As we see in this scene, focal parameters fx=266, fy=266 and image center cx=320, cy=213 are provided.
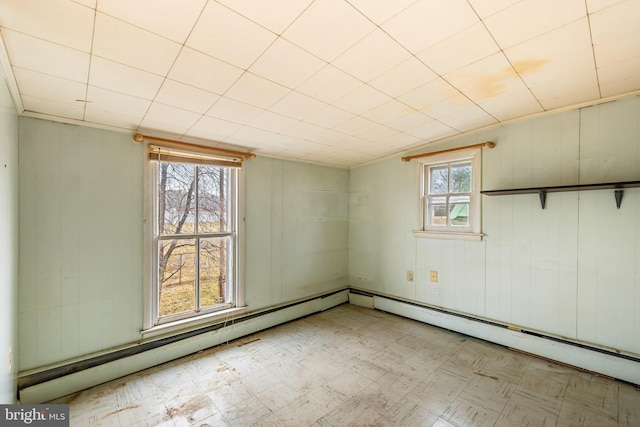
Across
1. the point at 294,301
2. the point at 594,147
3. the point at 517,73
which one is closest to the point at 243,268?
the point at 294,301

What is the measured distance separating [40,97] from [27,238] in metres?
1.03

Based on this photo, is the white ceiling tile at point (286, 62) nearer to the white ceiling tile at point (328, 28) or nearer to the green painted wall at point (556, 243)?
the white ceiling tile at point (328, 28)

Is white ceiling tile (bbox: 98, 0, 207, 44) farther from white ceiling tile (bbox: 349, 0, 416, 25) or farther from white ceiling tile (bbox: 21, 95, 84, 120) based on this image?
Answer: white ceiling tile (bbox: 21, 95, 84, 120)

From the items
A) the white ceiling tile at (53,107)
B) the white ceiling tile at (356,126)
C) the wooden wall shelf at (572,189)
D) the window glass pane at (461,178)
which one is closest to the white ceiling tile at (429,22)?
the white ceiling tile at (356,126)

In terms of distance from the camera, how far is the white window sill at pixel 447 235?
9.71 feet

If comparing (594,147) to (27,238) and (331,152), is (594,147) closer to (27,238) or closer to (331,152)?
(331,152)

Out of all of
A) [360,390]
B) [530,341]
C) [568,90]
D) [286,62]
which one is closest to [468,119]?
[568,90]

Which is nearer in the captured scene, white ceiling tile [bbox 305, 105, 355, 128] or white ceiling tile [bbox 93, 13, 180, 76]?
white ceiling tile [bbox 93, 13, 180, 76]

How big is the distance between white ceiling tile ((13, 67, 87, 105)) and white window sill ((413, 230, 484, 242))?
11.3 ft

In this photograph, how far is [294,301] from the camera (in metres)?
3.62

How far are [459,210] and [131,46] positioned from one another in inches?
129

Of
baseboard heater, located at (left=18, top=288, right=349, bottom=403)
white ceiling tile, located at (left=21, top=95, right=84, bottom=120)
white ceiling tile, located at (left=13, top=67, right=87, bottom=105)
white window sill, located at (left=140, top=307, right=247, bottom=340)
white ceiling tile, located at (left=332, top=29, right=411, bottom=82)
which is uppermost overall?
white ceiling tile, located at (left=332, top=29, right=411, bottom=82)
